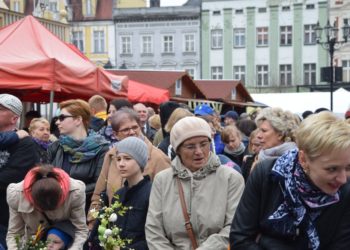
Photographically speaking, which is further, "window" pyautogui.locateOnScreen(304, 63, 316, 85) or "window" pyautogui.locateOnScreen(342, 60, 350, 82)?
"window" pyautogui.locateOnScreen(304, 63, 316, 85)

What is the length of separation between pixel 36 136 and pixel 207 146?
3396 mm

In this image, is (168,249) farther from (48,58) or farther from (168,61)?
(168,61)

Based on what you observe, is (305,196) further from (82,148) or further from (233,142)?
(233,142)

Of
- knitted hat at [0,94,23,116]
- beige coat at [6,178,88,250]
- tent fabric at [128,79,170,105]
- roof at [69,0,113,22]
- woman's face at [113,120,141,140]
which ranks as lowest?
beige coat at [6,178,88,250]

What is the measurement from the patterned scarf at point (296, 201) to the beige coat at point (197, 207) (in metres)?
0.89

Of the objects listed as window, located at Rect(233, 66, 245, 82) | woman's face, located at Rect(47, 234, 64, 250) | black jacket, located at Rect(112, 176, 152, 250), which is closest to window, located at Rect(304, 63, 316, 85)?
window, located at Rect(233, 66, 245, 82)

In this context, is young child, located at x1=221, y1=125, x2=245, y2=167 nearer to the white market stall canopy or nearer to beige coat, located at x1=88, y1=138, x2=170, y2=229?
beige coat, located at x1=88, y1=138, x2=170, y2=229

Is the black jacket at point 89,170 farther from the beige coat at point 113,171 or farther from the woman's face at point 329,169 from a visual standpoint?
the woman's face at point 329,169

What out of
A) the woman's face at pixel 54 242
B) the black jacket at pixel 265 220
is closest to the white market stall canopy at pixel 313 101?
the woman's face at pixel 54 242

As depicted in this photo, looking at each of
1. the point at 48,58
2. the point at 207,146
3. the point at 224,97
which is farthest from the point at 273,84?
the point at 207,146

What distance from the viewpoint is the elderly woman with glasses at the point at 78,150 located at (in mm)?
5305

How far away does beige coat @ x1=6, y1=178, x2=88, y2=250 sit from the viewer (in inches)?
172

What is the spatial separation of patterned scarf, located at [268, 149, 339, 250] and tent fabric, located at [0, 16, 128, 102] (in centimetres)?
534

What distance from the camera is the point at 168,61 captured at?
52.7 meters
